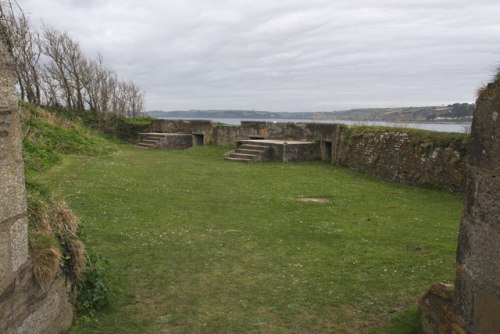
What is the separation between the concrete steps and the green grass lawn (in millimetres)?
5415

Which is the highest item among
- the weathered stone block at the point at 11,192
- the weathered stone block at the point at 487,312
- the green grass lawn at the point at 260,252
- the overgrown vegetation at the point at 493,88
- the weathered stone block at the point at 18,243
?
the overgrown vegetation at the point at 493,88

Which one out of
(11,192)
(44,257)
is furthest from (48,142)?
(11,192)

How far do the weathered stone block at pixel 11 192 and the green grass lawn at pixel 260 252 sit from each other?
1.43 meters

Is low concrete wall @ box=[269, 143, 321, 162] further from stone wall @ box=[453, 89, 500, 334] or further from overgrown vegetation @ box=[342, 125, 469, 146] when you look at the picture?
stone wall @ box=[453, 89, 500, 334]

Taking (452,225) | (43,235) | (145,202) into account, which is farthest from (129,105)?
(43,235)

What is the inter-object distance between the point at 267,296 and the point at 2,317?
2.63 m

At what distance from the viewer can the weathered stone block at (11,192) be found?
131 inches

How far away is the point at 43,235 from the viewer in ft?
13.5

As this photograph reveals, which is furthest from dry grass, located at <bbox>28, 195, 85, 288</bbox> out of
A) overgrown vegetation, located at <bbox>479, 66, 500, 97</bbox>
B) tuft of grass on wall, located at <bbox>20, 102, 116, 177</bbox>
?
tuft of grass on wall, located at <bbox>20, 102, 116, 177</bbox>

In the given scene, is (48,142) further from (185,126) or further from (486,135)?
(486,135)

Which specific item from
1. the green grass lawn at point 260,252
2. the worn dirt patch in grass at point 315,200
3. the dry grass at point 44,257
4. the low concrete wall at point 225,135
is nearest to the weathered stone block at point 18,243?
the dry grass at point 44,257

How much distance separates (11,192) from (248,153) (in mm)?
14585

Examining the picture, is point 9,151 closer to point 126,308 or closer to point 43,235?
point 43,235

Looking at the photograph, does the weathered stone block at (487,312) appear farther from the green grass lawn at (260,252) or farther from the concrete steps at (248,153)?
the concrete steps at (248,153)
